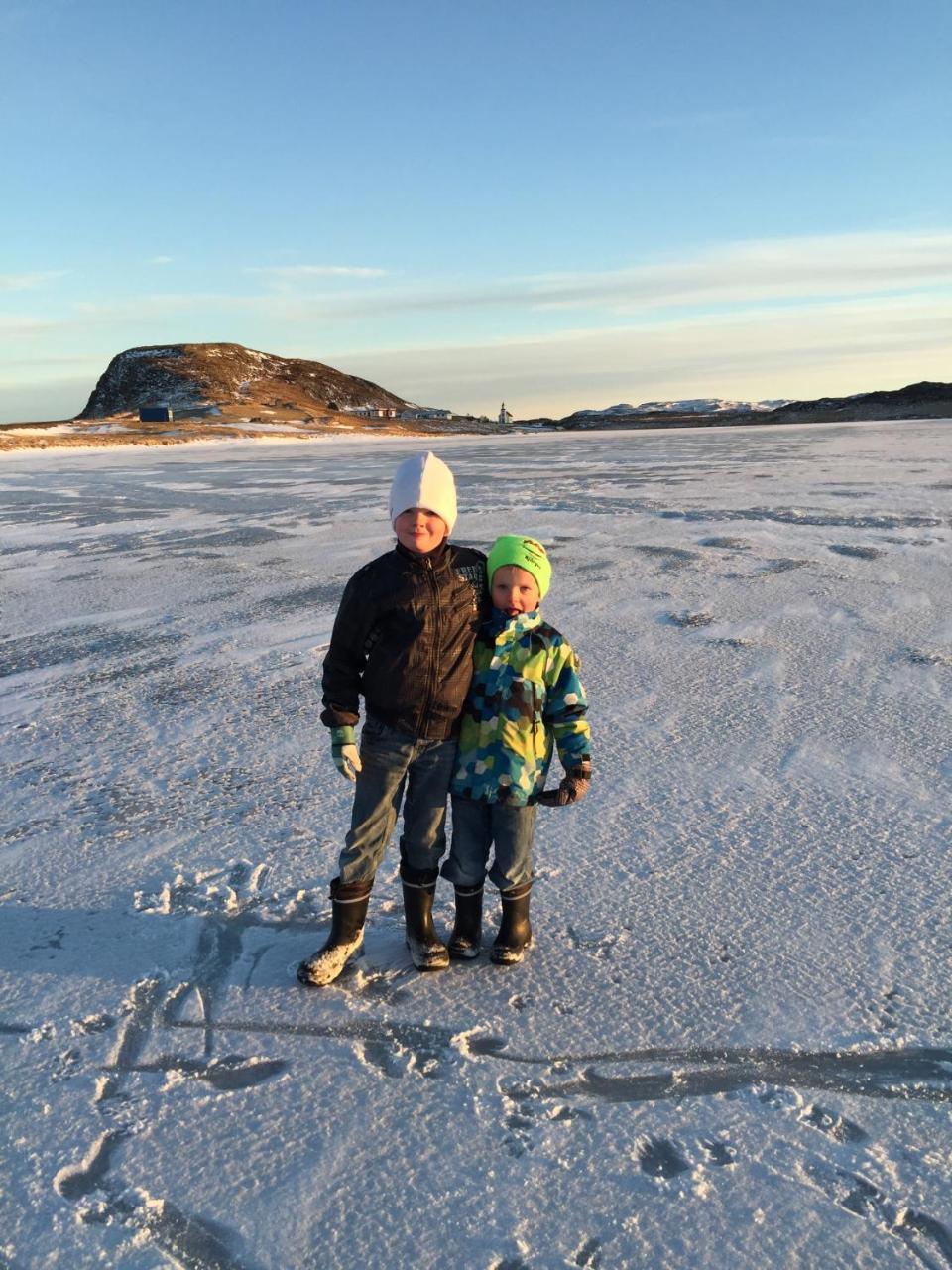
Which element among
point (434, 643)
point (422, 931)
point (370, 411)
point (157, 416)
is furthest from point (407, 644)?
point (370, 411)

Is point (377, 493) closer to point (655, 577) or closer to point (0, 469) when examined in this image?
point (655, 577)

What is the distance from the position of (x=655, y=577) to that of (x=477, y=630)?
15.6 feet

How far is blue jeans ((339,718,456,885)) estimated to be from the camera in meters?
2.36

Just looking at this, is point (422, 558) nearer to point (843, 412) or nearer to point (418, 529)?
point (418, 529)

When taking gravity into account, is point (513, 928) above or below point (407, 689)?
below

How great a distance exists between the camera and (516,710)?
235cm

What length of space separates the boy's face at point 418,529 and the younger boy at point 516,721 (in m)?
0.15

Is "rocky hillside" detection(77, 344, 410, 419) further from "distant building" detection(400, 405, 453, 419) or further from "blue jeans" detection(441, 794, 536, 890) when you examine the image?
"blue jeans" detection(441, 794, 536, 890)

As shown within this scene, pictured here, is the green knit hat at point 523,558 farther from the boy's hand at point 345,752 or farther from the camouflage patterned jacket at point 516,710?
the boy's hand at point 345,752

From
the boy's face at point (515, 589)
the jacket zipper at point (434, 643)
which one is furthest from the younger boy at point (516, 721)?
the jacket zipper at point (434, 643)

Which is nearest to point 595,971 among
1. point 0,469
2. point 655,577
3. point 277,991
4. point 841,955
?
point 841,955

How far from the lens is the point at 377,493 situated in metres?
14.6

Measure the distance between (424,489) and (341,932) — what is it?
1.17 meters

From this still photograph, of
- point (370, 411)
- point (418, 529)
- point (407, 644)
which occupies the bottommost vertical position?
point (407, 644)
